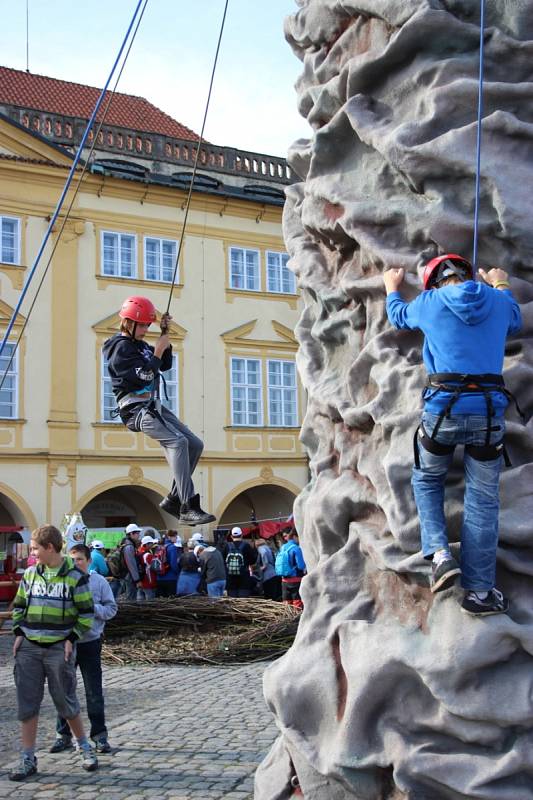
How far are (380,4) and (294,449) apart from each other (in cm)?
2564

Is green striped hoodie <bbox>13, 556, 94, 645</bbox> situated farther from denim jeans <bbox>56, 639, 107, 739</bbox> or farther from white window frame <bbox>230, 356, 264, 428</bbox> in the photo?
white window frame <bbox>230, 356, 264, 428</bbox>

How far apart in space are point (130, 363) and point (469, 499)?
3599mm

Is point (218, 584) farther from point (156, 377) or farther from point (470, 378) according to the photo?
point (470, 378)

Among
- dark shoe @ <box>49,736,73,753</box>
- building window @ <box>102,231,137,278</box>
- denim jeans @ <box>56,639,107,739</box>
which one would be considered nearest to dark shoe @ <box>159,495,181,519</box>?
denim jeans @ <box>56,639,107,739</box>

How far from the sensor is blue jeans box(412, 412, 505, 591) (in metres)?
3.96

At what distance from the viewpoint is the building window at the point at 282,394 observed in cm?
3036

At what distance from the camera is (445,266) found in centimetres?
421

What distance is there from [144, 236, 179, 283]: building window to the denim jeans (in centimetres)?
2163

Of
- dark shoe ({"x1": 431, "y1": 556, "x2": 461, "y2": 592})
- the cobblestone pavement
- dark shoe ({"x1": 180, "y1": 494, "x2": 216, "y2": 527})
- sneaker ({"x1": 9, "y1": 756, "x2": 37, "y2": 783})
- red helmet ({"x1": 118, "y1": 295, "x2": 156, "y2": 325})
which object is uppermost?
red helmet ({"x1": 118, "y1": 295, "x2": 156, "y2": 325})

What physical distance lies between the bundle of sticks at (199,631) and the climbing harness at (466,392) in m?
9.82

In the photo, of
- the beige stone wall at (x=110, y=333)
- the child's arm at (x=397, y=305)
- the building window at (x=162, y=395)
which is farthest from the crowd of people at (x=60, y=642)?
the building window at (x=162, y=395)

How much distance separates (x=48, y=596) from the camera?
752 cm

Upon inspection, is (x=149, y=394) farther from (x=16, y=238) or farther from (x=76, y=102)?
(x=76, y=102)

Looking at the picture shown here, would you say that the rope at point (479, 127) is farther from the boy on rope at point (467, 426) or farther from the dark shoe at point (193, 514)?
the dark shoe at point (193, 514)
